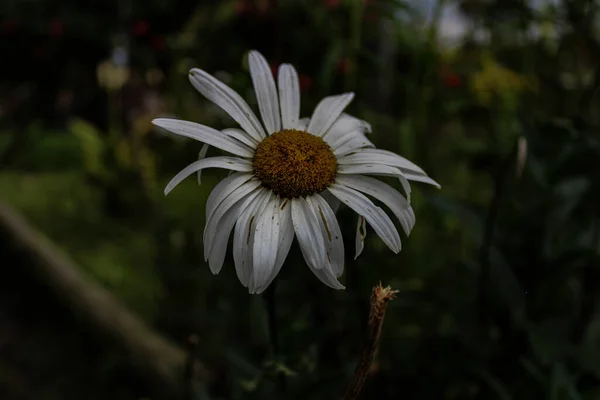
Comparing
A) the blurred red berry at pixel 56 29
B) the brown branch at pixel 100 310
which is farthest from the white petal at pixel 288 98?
the blurred red berry at pixel 56 29

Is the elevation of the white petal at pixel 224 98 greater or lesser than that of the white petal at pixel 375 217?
greater

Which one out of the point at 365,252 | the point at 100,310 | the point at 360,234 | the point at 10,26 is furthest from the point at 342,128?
the point at 10,26

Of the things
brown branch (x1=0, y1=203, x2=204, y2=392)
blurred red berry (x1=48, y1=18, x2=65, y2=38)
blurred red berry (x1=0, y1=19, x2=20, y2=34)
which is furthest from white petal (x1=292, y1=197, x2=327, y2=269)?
blurred red berry (x1=0, y1=19, x2=20, y2=34)

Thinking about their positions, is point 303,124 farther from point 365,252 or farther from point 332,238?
point 365,252

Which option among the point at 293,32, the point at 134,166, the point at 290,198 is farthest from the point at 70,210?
the point at 290,198

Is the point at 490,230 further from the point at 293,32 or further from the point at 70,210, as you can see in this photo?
the point at 70,210

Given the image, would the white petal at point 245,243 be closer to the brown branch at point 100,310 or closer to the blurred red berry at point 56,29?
the brown branch at point 100,310
